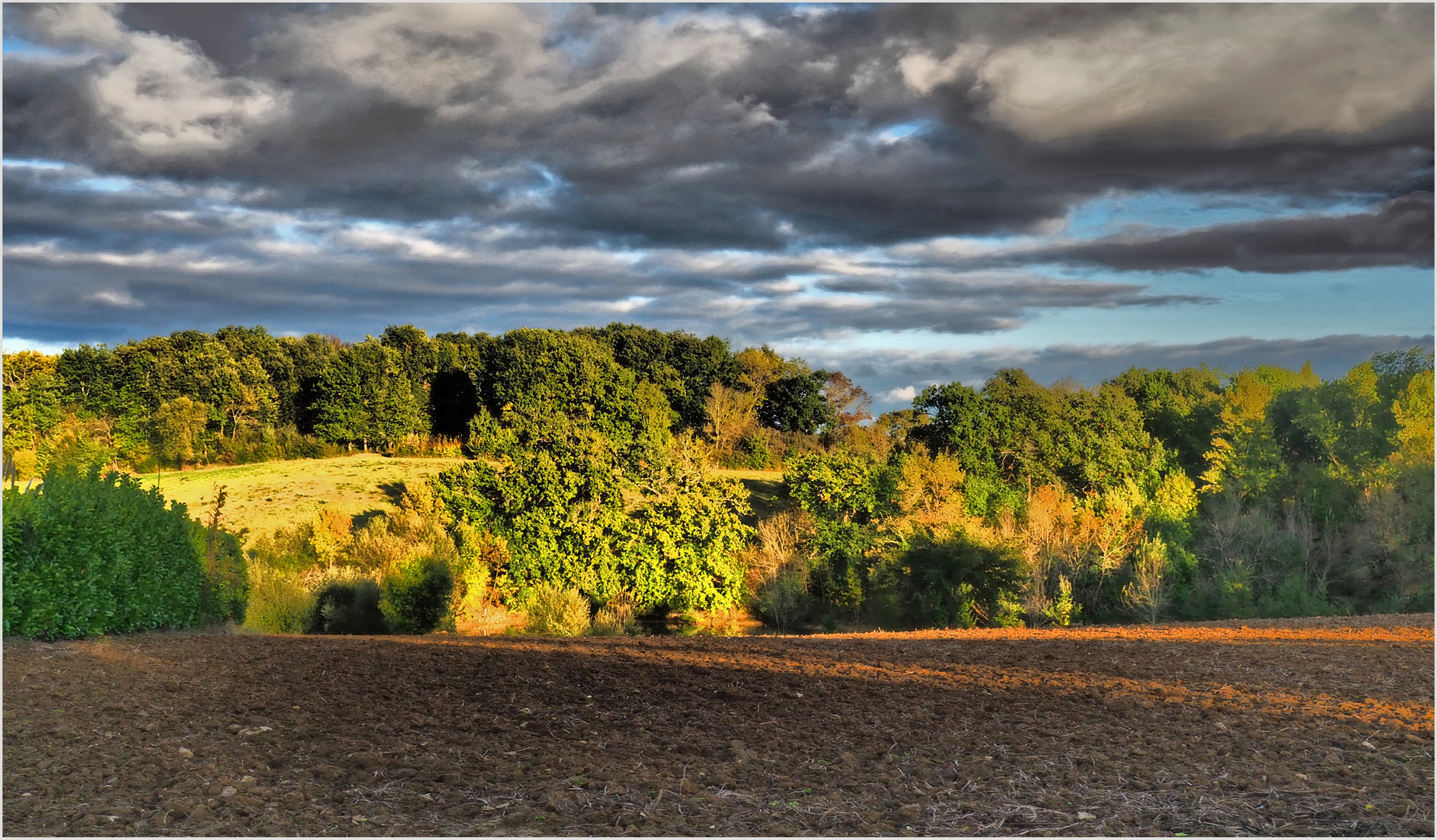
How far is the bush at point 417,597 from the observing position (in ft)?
67.1

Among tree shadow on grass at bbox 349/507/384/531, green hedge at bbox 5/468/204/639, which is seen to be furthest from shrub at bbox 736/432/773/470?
green hedge at bbox 5/468/204/639

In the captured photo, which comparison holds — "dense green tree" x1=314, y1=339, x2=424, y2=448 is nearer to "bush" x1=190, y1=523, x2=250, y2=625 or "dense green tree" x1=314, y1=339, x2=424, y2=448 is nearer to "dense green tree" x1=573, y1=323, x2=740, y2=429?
"dense green tree" x1=573, y1=323, x2=740, y2=429

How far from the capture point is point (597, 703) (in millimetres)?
7672

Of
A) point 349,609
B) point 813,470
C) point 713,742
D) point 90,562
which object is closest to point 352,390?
point 813,470

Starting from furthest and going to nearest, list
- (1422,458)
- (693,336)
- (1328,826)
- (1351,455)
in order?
(693,336)
(1351,455)
(1422,458)
(1328,826)

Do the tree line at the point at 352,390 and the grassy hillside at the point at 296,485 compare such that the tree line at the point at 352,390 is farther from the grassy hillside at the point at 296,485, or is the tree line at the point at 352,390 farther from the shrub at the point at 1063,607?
the shrub at the point at 1063,607

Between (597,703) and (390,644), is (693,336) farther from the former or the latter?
(597,703)

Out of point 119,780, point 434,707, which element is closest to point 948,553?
point 434,707

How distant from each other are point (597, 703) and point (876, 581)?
21.5m

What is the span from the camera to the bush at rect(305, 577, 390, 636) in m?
21.4

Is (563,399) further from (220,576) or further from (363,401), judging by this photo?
(220,576)

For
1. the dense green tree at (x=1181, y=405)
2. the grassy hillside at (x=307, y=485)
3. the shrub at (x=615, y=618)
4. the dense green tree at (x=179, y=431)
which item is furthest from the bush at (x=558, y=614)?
the dense green tree at (x=1181, y=405)

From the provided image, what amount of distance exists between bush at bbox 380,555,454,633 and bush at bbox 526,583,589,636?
2932mm

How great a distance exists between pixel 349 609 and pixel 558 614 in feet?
16.2
